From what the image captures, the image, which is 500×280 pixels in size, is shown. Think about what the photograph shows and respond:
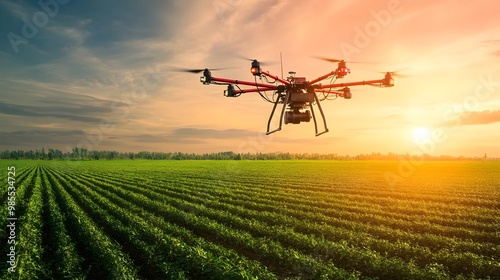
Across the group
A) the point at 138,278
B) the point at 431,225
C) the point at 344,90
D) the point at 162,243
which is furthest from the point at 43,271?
the point at 431,225

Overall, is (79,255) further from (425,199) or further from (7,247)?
(425,199)

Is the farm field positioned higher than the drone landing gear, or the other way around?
the drone landing gear

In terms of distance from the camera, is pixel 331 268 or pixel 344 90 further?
pixel 344 90

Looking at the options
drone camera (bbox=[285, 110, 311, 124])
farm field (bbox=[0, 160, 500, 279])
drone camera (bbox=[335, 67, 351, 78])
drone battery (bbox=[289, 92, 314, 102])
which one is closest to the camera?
farm field (bbox=[0, 160, 500, 279])

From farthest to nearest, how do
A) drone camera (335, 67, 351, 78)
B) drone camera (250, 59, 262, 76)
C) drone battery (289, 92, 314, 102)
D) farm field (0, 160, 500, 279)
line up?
1. drone battery (289, 92, 314, 102)
2. drone camera (335, 67, 351, 78)
3. drone camera (250, 59, 262, 76)
4. farm field (0, 160, 500, 279)

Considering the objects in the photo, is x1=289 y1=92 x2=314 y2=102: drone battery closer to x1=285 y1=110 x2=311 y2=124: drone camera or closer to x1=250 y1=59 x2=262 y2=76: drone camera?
x1=285 y1=110 x2=311 y2=124: drone camera

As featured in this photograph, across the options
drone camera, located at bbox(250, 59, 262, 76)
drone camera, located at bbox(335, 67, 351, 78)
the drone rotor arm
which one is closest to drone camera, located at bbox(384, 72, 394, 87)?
the drone rotor arm

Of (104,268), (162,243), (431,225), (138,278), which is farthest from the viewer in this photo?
(431,225)

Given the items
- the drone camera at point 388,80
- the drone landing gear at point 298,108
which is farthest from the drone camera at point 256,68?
the drone camera at point 388,80
